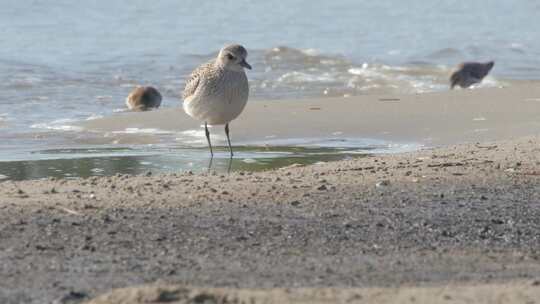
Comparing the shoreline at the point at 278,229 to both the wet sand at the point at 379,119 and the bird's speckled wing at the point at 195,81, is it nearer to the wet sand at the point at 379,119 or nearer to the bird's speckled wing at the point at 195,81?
the bird's speckled wing at the point at 195,81

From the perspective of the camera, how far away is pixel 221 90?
11.0 metres

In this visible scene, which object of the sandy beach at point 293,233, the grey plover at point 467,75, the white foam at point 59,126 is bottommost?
the sandy beach at point 293,233

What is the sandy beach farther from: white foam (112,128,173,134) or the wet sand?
white foam (112,128,173,134)

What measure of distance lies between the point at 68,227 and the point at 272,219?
46.0 inches

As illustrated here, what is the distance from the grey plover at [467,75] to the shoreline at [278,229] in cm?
813

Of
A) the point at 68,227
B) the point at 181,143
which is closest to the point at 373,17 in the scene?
the point at 181,143

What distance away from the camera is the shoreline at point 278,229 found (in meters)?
6.00

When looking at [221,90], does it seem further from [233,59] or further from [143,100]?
[143,100]

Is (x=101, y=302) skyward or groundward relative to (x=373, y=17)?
groundward

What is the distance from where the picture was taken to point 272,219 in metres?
7.25

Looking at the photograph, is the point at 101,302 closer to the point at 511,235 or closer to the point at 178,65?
the point at 511,235

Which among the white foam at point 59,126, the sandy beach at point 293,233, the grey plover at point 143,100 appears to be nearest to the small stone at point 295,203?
the sandy beach at point 293,233

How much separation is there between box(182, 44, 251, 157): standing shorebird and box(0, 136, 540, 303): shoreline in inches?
72.0

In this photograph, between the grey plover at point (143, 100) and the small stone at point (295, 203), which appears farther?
the grey plover at point (143, 100)
